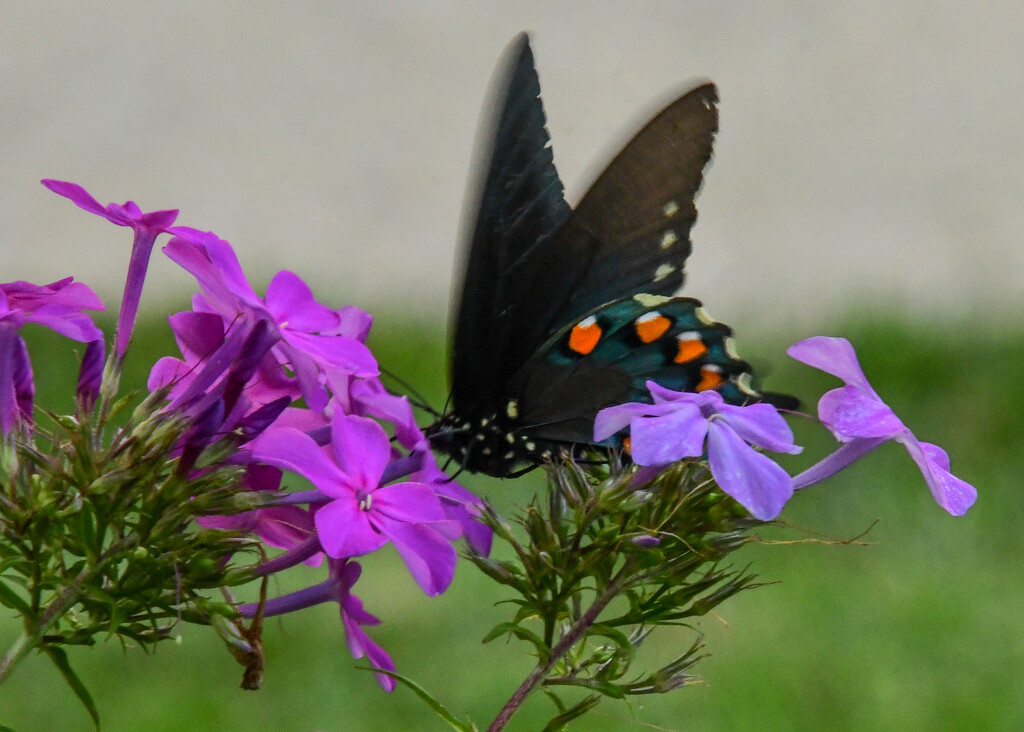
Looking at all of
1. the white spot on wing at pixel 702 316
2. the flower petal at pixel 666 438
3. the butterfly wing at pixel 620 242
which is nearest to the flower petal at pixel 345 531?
the flower petal at pixel 666 438

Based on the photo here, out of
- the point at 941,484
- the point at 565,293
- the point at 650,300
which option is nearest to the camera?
the point at 941,484

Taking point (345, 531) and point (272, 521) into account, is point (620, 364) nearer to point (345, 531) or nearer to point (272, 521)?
point (272, 521)

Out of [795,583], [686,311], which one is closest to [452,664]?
[795,583]

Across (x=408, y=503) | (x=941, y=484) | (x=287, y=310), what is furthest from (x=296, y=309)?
(x=941, y=484)

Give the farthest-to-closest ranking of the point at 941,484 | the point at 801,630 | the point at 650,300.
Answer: the point at 801,630, the point at 650,300, the point at 941,484

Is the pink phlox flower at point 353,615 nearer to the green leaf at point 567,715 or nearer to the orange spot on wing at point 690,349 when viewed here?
the green leaf at point 567,715

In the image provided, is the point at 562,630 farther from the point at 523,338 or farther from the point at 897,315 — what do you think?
the point at 897,315

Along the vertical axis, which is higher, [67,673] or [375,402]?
[375,402]
